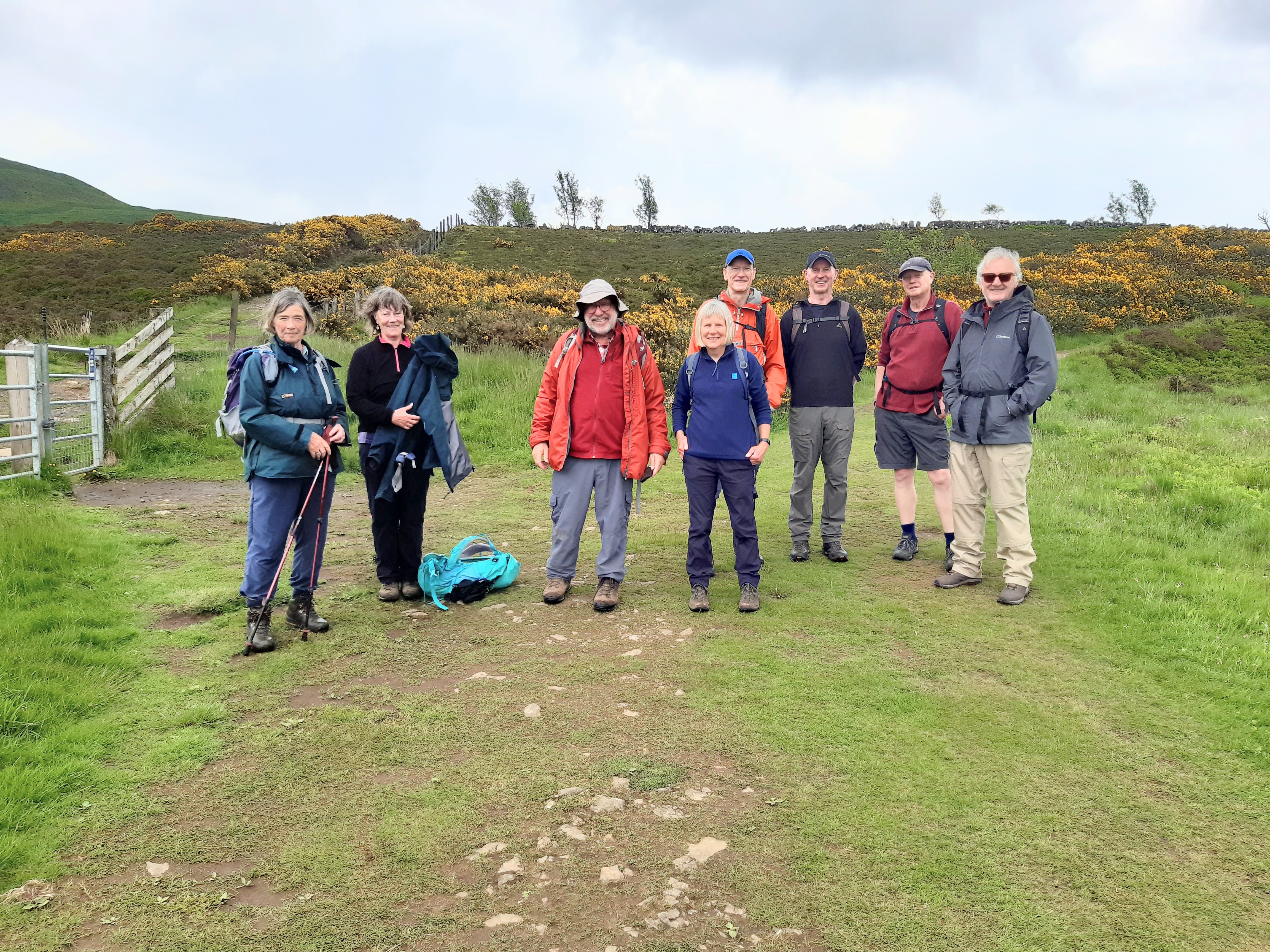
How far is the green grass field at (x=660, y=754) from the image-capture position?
2508 mm

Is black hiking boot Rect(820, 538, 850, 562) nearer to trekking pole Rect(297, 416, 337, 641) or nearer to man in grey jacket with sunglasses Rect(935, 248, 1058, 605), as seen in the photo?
man in grey jacket with sunglasses Rect(935, 248, 1058, 605)

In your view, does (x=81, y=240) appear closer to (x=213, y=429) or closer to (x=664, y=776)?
(x=213, y=429)

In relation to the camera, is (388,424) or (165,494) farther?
(165,494)

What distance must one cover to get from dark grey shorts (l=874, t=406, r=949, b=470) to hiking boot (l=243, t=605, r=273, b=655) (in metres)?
4.13

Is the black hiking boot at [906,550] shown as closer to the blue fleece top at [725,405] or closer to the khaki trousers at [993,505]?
the khaki trousers at [993,505]

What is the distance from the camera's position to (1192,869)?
2.68m

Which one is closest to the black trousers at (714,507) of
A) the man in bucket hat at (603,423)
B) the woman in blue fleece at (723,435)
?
the woman in blue fleece at (723,435)

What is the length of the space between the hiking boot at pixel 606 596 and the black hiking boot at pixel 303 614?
168 cm

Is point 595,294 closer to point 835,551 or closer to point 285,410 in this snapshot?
point 285,410

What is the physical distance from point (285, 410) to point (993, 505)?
174 inches

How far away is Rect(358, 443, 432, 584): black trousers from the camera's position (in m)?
5.49

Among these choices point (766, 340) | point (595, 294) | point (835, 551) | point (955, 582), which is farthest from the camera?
point (835, 551)

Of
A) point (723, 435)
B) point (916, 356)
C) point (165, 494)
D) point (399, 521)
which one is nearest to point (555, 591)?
point (399, 521)

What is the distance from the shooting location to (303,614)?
4.95 metres
